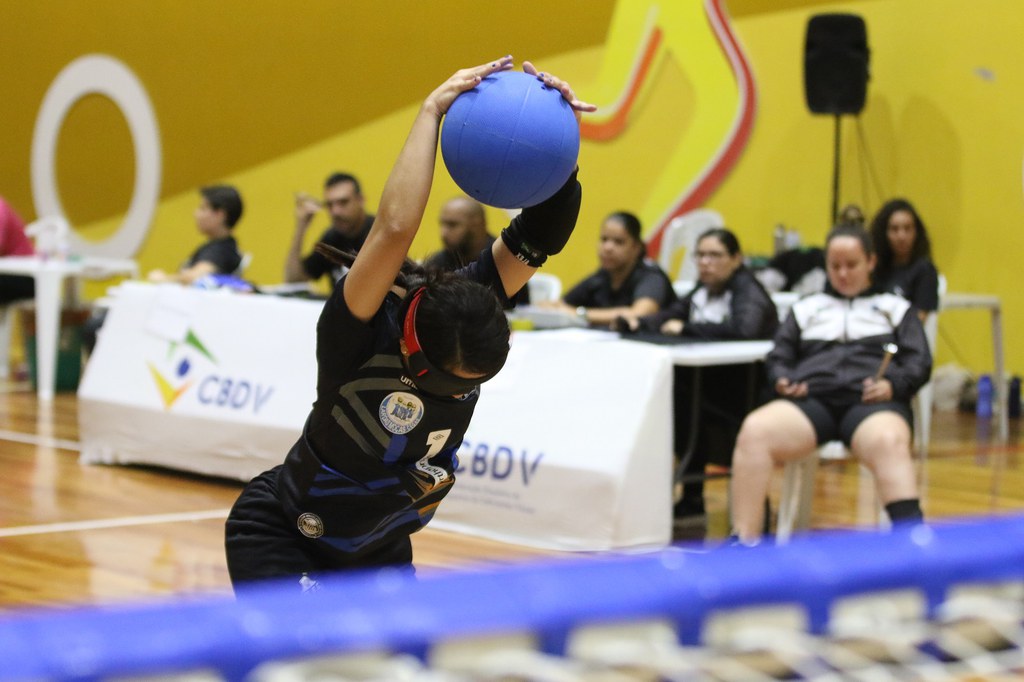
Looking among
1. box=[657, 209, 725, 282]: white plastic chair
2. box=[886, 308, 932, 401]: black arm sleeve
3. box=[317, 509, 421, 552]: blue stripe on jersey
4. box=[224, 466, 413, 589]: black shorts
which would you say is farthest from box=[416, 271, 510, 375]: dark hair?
box=[657, 209, 725, 282]: white plastic chair

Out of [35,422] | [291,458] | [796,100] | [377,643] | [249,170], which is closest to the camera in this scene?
[377,643]

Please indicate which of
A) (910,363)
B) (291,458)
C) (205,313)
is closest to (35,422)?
(205,313)

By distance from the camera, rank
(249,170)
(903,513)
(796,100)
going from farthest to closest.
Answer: (249,170)
(796,100)
(903,513)

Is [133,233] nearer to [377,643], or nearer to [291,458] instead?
[291,458]

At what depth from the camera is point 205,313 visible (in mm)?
6824

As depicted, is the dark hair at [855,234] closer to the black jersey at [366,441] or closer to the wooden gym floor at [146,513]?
the wooden gym floor at [146,513]

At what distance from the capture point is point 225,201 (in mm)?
8367

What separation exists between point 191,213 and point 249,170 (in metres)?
0.79

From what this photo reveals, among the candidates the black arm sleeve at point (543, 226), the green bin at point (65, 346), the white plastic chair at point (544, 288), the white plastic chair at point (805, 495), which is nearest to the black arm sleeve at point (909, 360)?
the white plastic chair at point (805, 495)

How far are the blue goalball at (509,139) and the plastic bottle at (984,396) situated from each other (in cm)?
703

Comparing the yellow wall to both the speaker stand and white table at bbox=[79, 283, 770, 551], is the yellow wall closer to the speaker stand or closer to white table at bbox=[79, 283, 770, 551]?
the speaker stand

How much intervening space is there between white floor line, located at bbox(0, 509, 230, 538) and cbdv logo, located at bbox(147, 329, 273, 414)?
0.58 metres

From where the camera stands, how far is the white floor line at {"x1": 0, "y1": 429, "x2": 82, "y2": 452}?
25.0 ft

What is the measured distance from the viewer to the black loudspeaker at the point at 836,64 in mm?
9180
